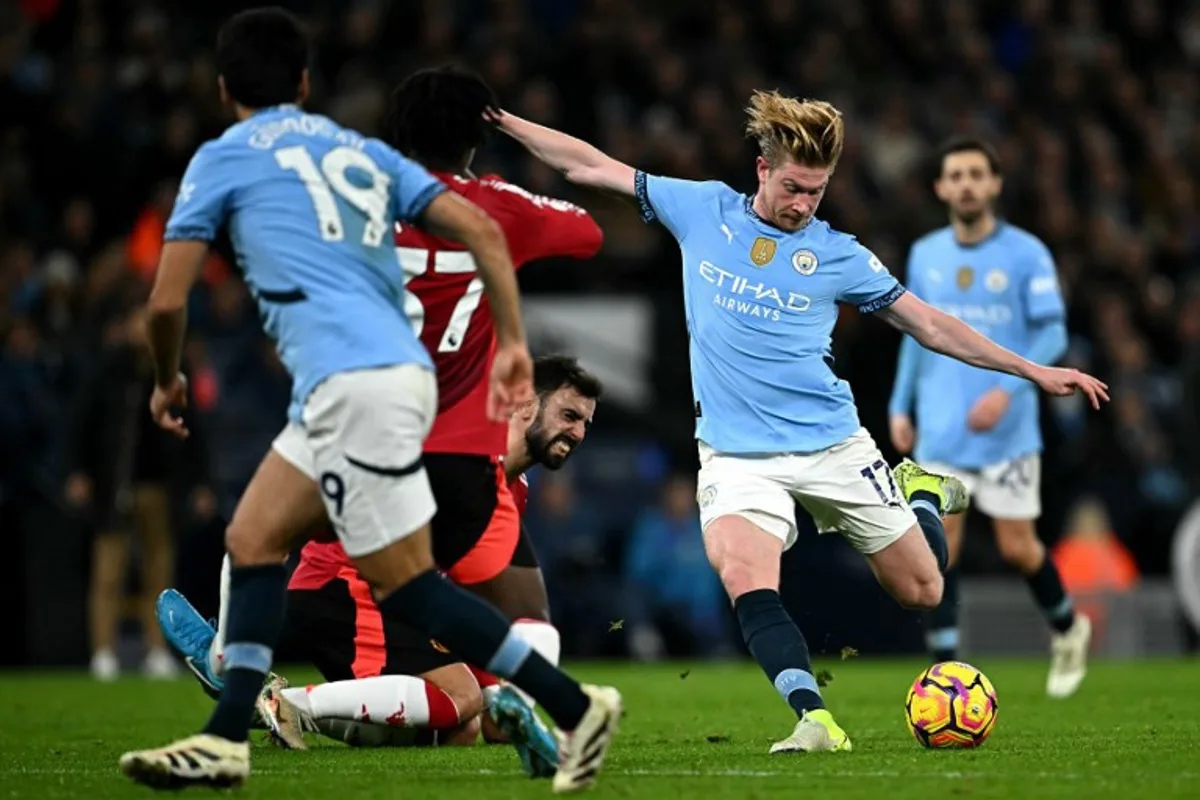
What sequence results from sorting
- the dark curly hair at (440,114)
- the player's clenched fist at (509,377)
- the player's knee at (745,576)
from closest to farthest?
the player's clenched fist at (509,377)
the dark curly hair at (440,114)
the player's knee at (745,576)

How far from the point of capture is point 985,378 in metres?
11.4

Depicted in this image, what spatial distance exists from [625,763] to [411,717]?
1039mm

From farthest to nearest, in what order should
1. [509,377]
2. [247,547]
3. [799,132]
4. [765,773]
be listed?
[799,132] → [765,773] → [247,547] → [509,377]

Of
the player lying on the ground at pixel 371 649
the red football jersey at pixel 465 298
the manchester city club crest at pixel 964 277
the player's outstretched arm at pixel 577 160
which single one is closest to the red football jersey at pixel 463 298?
the red football jersey at pixel 465 298

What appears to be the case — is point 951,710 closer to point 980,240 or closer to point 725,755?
point 725,755

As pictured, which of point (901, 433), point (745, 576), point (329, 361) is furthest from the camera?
point (901, 433)

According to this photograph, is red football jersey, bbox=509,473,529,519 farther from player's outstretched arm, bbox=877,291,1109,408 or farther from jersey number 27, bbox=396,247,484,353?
player's outstretched arm, bbox=877,291,1109,408

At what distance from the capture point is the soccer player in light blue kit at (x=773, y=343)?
778cm

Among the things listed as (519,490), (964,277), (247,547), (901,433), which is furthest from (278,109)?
(964,277)

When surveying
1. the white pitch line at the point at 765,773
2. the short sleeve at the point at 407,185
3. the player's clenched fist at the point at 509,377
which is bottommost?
the white pitch line at the point at 765,773

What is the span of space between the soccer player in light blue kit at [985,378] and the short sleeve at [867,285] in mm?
3326

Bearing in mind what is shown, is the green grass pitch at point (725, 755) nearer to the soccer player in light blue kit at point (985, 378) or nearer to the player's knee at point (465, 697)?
the player's knee at point (465, 697)

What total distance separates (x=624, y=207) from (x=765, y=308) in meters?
11.6

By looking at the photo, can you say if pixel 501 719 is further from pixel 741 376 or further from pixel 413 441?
pixel 741 376
